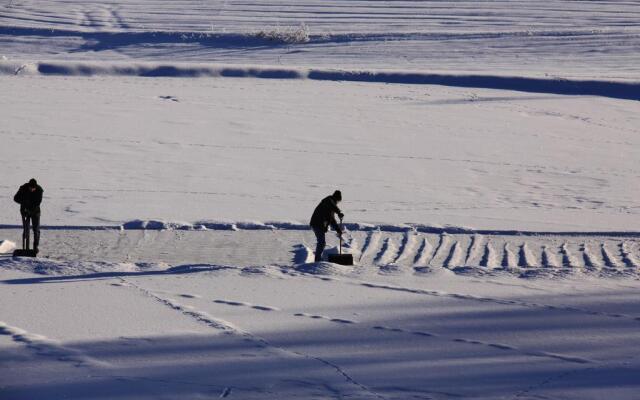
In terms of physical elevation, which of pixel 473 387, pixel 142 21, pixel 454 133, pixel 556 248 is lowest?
pixel 473 387

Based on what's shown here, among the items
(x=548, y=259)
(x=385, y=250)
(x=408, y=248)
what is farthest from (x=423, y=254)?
(x=548, y=259)

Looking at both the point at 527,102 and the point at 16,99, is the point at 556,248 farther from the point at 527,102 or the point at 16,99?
the point at 16,99

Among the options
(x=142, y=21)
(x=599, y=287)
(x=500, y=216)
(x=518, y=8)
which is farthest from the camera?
(x=518, y=8)

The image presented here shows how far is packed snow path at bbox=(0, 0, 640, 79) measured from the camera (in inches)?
1041

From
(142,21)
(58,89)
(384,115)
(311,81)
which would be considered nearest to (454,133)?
(384,115)

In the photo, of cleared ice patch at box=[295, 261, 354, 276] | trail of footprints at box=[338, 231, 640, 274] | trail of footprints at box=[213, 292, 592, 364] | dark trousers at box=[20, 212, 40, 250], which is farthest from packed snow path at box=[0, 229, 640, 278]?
trail of footprints at box=[213, 292, 592, 364]

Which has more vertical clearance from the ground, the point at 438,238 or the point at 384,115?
the point at 384,115

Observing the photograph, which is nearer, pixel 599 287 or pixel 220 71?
pixel 599 287

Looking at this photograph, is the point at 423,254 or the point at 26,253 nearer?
the point at 26,253

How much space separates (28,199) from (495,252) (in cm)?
496

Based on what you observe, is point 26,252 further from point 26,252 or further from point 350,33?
point 350,33

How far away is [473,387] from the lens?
6.81m

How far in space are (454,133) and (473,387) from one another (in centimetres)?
1224

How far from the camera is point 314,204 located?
45.0 ft
